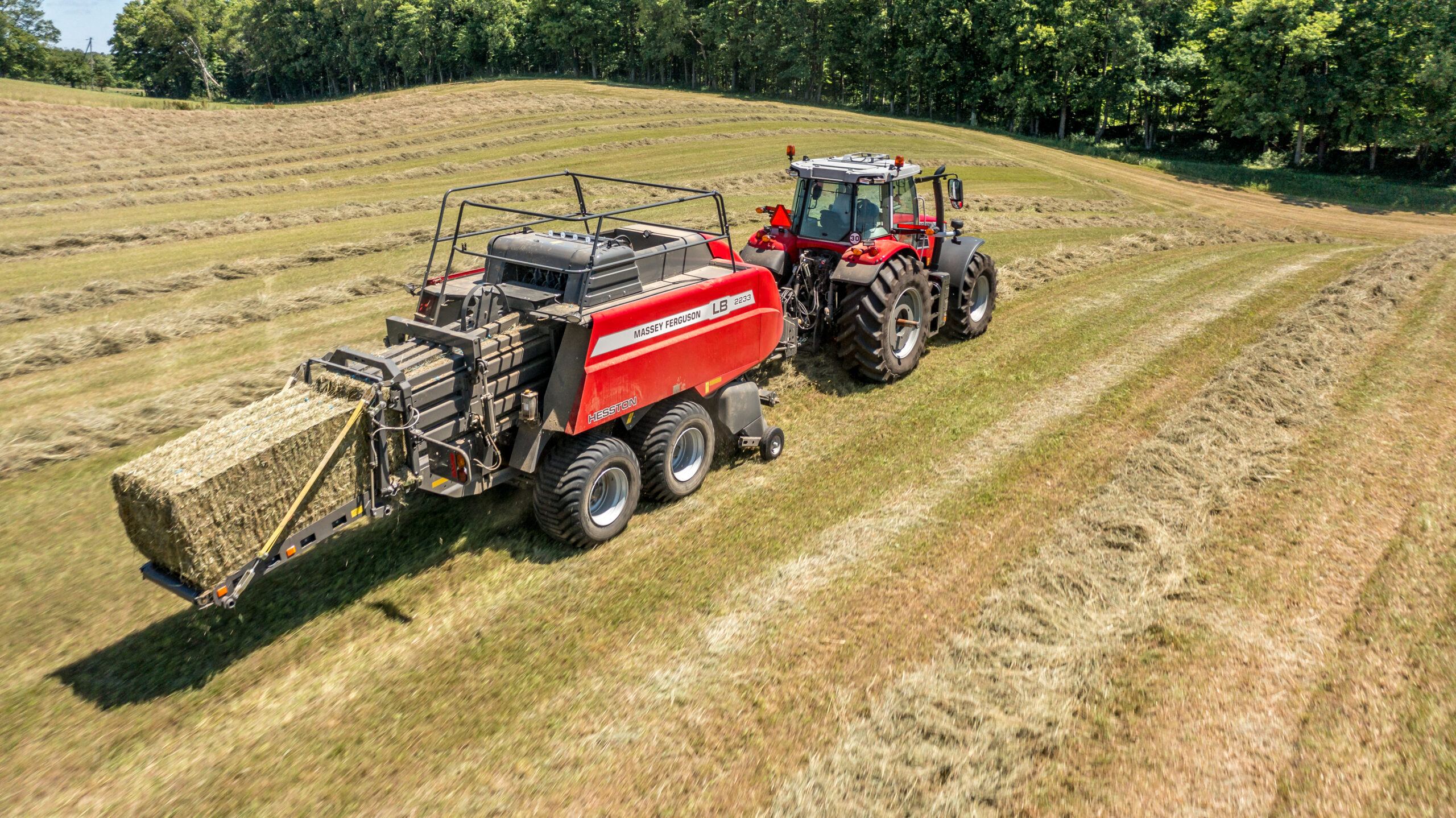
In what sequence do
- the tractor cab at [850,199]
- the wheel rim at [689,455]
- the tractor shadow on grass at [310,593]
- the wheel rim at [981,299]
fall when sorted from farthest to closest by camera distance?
1. the wheel rim at [981,299]
2. the tractor cab at [850,199]
3. the wheel rim at [689,455]
4. the tractor shadow on grass at [310,593]

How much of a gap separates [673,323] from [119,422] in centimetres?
670

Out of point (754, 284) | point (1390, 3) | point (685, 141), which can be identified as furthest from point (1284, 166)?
point (754, 284)

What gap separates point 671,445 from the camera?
7230 millimetres

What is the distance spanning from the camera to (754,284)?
8.02 metres

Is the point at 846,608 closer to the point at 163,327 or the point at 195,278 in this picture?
the point at 163,327

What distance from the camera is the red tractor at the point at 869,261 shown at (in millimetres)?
9883

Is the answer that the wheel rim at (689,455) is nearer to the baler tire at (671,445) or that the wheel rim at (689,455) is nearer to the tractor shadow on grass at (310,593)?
the baler tire at (671,445)

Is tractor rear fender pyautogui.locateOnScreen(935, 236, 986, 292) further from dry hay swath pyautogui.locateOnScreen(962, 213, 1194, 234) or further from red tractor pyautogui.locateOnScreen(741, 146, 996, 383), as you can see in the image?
dry hay swath pyautogui.locateOnScreen(962, 213, 1194, 234)

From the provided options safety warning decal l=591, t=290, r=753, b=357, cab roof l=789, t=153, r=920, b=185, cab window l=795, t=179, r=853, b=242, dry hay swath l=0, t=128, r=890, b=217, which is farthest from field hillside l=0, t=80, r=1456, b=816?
dry hay swath l=0, t=128, r=890, b=217

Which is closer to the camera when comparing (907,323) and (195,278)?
(907,323)

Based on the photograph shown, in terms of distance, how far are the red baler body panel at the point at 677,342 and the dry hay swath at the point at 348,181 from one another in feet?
72.1

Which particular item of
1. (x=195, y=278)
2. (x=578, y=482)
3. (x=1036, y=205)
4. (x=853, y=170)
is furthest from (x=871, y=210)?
(x=1036, y=205)

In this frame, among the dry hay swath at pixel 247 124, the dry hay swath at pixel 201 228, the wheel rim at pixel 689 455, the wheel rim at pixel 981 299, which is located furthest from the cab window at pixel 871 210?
the dry hay swath at pixel 247 124

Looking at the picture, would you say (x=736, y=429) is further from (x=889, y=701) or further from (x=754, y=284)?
(x=889, y=701)
